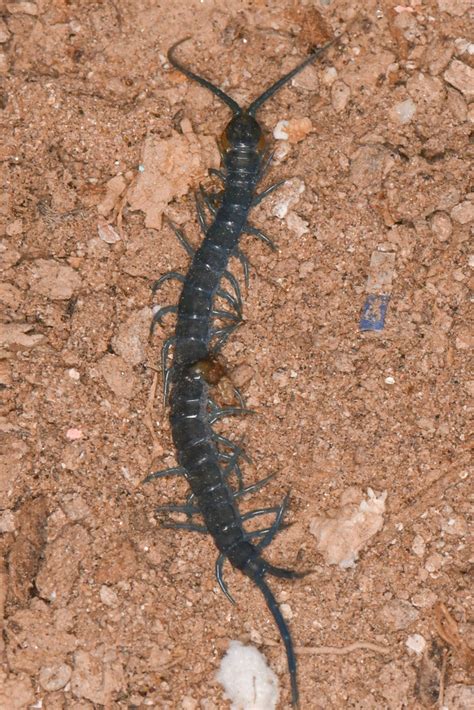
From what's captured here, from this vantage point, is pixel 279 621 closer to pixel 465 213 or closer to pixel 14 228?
pixel 465 213

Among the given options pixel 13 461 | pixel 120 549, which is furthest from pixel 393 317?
pixel 13 461

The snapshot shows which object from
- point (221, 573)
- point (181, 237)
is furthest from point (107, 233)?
point (221, 573)

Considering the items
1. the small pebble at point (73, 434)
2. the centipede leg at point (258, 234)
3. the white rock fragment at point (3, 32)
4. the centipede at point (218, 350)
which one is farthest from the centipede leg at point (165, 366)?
the white rock fragment at point (3, 32)

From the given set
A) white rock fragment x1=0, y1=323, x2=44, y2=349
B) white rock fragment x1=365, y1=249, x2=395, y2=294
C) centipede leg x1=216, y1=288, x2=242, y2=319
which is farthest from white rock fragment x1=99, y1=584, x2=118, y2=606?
white rock fragment x1=365, y1=249, x2=395, y2=294

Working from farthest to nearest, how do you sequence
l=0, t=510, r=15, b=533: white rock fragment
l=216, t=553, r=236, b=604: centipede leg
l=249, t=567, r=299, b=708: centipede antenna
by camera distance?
1. l=0, t=510, r=15, b=533: white rock fragment
2. l=216, t=553, r=236, b=604: centipede leg
3. l=249, t=567, r=299, b=708: centipede antenna

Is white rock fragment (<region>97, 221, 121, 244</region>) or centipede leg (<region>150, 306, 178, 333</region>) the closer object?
centipede leg (<region>150, 306, 178, 333</region>)

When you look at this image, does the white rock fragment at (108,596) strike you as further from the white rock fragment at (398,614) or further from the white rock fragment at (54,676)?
the white rock fragment at (398,614)

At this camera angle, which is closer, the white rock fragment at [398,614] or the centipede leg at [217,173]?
the white rock fragment at [398,614]

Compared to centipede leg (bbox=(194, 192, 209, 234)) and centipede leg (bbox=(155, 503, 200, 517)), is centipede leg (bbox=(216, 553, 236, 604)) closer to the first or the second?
centipede leg (bbox=(155, 503, 200, 517))
